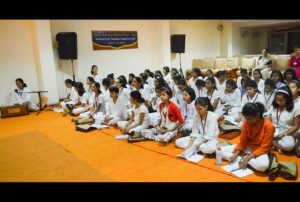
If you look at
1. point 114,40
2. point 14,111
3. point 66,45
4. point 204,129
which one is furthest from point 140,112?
point 114,40

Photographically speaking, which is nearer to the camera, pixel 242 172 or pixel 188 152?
pixel 242 172

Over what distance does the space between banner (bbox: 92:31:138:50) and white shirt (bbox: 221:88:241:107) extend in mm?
5293

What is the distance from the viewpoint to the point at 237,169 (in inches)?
126

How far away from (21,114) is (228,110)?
530 centimetres

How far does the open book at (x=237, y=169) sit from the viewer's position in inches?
122

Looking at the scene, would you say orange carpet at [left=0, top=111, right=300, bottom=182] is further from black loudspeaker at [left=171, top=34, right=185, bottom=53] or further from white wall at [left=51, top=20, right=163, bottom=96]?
black loudspeaker at [left=171, top=34, right=185, bottom=53]

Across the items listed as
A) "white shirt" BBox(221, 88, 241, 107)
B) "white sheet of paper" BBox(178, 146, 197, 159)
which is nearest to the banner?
"white shirt" BBox(221, 88, 241, 107)

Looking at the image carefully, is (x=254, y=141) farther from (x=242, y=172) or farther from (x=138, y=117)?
(x=138, y=117)

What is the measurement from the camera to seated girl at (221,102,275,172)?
3.07 m

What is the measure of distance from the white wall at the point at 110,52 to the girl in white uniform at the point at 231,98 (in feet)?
16.9

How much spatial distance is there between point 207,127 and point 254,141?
668 millimetres

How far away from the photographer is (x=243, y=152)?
11.1 ft

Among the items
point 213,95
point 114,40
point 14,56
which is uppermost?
point 114,40

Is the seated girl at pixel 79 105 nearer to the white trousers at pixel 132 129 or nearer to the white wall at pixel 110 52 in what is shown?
the white trousers at pixel 132 129
